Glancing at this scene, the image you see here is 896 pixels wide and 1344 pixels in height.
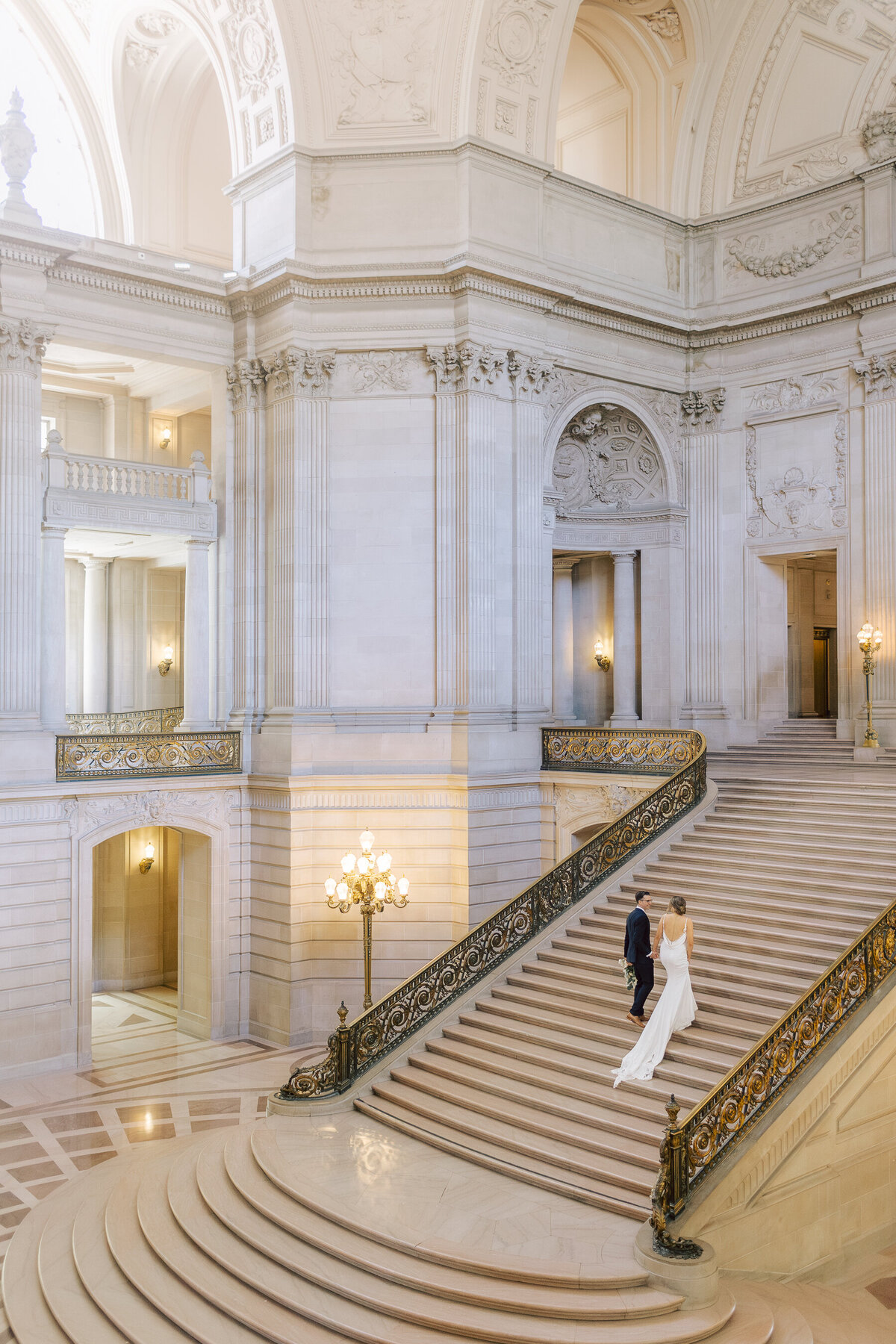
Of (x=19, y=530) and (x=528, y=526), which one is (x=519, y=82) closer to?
(x=528, y=526)

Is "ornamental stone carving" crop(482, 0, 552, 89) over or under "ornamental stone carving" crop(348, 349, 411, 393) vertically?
over

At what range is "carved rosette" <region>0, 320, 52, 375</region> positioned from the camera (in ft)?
51.9

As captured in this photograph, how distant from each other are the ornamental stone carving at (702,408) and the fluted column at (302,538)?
6511 mm

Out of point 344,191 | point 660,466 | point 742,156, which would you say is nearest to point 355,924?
point 660,466

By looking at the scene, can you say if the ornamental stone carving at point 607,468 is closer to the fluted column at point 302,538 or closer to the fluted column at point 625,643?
the fluted column at point 625,643

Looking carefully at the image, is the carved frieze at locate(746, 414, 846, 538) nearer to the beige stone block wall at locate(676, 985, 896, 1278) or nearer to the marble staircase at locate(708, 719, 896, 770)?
the marble staircase at locate(708, 719, 896, 770)

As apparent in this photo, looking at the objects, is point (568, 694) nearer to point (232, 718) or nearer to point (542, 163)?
point (232, 718)

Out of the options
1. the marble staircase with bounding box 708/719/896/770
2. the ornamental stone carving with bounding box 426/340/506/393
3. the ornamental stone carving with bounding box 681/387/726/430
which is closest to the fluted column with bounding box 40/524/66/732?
the ornamental stone carving with bounding box 426/340/506/393

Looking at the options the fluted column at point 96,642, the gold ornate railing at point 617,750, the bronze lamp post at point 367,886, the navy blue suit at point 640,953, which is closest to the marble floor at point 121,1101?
the bronze lamp post at point 367,886

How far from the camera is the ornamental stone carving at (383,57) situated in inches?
676

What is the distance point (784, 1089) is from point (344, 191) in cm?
1369

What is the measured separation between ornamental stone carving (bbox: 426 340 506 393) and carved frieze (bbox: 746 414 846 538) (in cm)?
524

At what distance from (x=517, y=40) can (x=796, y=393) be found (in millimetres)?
6963

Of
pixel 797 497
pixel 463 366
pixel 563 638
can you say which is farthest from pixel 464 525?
pixel 797 497
